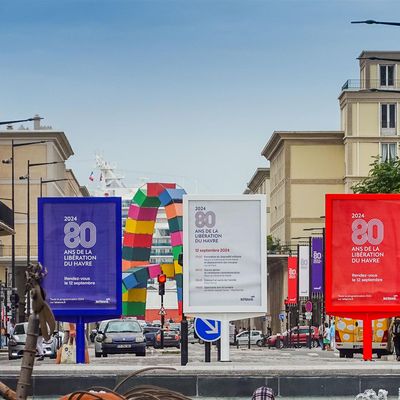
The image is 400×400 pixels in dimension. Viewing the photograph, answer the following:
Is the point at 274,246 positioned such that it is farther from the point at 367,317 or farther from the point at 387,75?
the point at 367,317

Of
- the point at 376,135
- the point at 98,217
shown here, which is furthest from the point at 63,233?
the point at 376,135

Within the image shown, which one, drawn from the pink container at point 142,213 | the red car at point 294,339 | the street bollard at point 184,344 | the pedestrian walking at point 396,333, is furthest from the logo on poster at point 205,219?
the pink container at point 142,213

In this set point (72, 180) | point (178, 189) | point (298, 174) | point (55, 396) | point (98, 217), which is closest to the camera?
point (55, 396)

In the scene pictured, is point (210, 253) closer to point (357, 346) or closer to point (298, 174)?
point (357, 346)

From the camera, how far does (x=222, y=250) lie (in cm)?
2281

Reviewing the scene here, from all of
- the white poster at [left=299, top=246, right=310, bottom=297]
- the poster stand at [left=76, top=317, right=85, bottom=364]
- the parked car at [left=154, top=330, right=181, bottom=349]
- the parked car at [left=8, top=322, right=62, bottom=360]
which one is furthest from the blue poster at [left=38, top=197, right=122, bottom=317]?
the white poster at [left=299, top=246, right=310, bottom=297]

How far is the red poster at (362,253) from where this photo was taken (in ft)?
Result: 69.5

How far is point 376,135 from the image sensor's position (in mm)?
123938

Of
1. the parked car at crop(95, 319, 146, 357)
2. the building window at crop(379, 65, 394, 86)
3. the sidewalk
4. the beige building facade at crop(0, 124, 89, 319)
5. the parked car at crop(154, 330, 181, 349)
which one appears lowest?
the parked car at crop(154, 330, 181, 349)

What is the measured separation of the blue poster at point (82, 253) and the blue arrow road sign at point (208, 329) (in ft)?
8.39

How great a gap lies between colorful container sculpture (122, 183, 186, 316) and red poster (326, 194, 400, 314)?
60635 mm

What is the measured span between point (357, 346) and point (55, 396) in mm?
34900

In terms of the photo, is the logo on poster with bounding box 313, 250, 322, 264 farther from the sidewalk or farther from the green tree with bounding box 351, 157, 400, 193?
the sidewalk

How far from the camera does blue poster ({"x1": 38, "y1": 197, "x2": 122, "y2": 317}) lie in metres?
22.2
